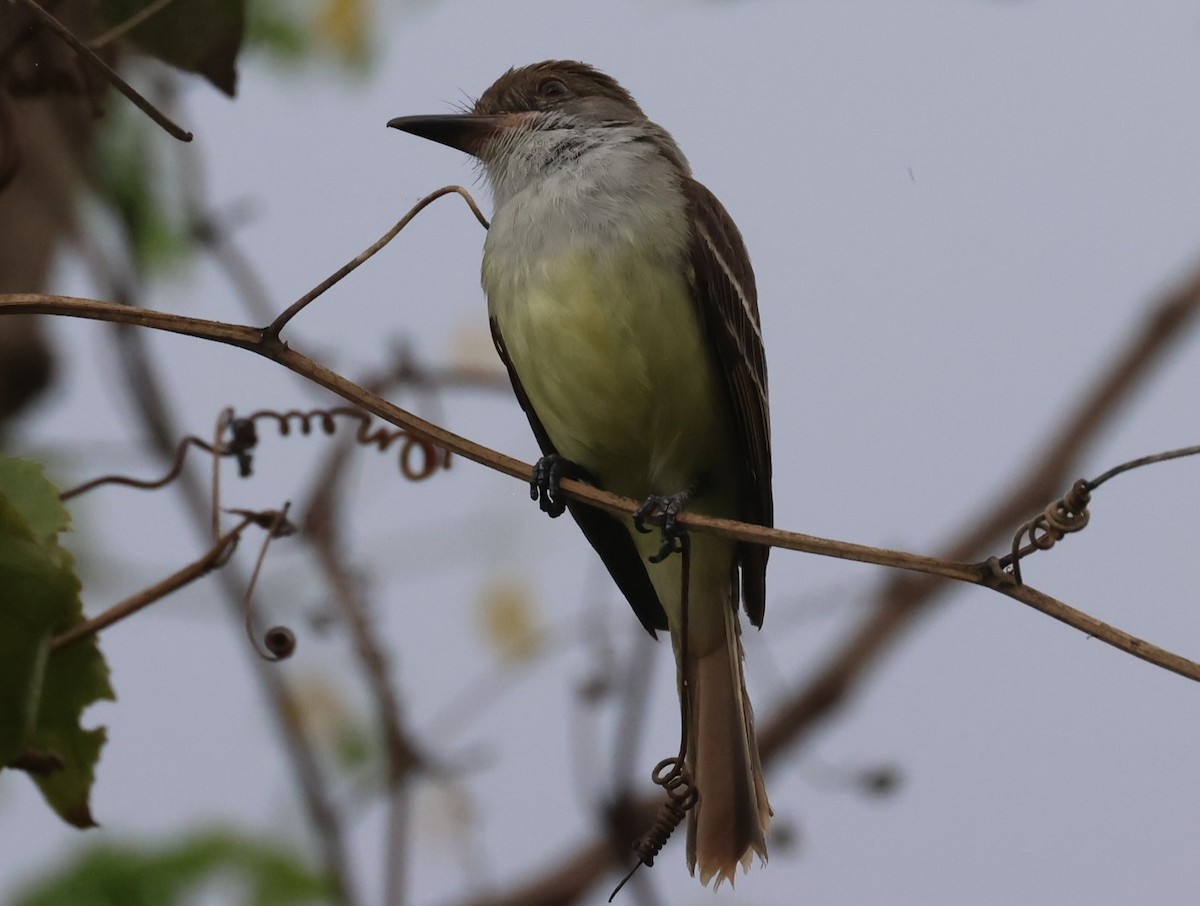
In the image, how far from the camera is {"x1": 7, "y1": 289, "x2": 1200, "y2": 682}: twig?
5.10 feet

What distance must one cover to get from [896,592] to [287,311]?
3.04 m

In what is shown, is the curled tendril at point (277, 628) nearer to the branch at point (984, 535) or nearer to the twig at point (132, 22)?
the twig at point (132, 22)

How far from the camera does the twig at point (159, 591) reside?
198cm

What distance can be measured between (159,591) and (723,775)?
1070 millimetres

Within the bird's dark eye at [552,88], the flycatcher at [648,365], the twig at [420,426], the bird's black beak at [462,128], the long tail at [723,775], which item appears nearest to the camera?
the twig at [420,426]

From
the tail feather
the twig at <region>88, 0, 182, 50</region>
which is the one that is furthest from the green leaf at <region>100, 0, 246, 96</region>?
the tail feather

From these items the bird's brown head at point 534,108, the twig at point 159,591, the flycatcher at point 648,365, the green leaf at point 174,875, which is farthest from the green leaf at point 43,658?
the green leaf at point 174,875

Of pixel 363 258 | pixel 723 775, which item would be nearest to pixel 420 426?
pixel 363 258

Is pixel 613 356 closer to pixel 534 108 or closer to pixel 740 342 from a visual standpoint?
pixel 740 342

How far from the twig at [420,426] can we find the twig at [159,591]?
48 cm

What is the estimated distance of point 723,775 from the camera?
107 inches

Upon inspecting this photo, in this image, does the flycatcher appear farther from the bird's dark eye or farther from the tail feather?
the bird's dark eye

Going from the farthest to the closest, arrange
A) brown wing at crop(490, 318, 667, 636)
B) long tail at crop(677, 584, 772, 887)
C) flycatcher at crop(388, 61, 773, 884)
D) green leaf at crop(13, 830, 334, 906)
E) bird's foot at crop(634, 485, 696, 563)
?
1. green leaf at crop(13, 830, 334, 906)
2. brown wing at crop(490, 318, 667, 636)
3. flycatcher at crop(388, 61, 773, 884)
4. bird's foot at crop(634, 485, 696, 563)
5. long tail at crop(677, 584, 772, 887)

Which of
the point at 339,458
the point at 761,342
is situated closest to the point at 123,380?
the point at 339,458
